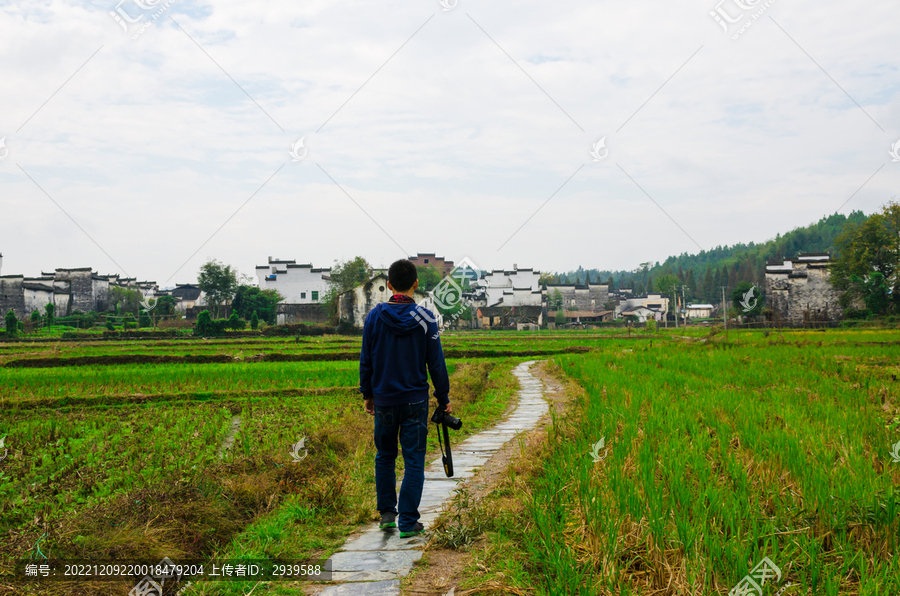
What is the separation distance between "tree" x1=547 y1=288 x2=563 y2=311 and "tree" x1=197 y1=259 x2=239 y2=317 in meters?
39.1

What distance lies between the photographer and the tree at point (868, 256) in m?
43.8

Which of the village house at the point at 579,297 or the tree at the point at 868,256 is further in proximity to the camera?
the village house at the point at 579,297

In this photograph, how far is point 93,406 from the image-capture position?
12375 mm

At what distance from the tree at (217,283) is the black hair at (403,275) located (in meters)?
55.5

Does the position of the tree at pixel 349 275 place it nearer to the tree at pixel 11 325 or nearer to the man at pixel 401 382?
the tree at pixel 11 325

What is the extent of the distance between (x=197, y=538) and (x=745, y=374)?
987cm

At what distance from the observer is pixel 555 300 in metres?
82.1

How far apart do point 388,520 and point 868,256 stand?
5189 centimetres

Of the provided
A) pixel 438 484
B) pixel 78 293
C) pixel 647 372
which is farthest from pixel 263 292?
pixel 438 484

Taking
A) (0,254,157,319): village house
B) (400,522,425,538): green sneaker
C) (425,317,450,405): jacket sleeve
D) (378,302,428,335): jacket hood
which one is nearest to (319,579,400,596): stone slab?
(400,522,425,538): green sneaker

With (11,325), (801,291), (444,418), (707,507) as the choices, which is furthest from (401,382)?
(801,291)

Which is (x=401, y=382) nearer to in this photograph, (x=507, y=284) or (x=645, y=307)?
(x=507, y=284)

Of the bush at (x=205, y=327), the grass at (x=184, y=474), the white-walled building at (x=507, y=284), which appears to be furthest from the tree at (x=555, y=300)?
the grass at (x=184, y=474)

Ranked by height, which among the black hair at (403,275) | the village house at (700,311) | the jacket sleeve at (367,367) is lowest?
the village house at (700,311)
